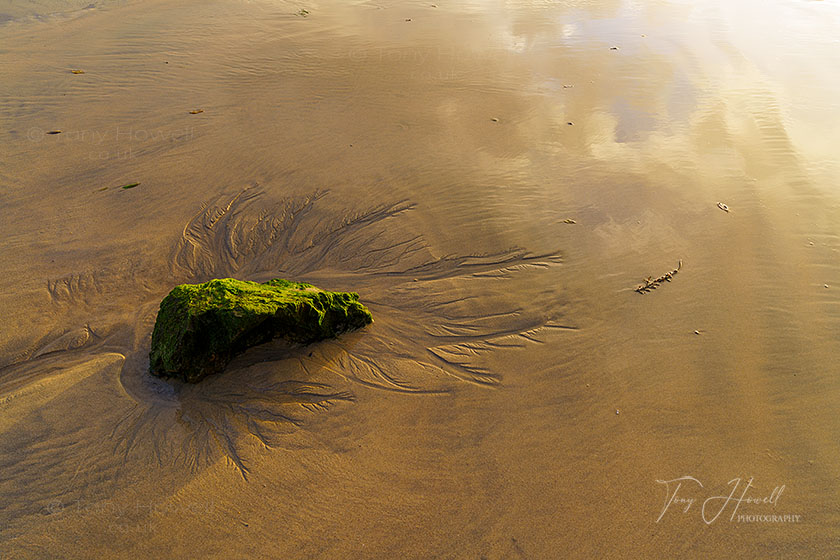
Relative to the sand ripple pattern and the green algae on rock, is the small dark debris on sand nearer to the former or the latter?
the sand ripple pattern

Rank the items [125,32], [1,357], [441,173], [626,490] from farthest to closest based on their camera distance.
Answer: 1. [125,32]
2. [441,173]
3. [1,357]
4. [626,490]

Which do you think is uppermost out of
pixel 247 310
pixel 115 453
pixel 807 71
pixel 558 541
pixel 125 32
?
pixel 125 32

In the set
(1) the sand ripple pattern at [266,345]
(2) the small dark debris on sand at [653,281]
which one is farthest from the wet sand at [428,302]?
(2) the small dark debris on sand at [653,281]

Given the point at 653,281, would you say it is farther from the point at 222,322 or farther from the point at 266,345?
the point at 222,322

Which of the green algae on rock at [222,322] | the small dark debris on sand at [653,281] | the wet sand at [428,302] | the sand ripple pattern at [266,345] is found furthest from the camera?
the small dark debris on sand at [653,281]

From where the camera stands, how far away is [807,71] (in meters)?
8.58

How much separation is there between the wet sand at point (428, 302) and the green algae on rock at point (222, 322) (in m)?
0.16

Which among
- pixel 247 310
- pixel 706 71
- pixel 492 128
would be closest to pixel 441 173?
pixel 492 128

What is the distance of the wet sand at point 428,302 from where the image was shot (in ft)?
9.38

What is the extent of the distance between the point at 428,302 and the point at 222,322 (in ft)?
5.44

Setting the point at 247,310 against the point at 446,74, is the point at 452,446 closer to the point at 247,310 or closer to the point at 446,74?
the point at 247,310

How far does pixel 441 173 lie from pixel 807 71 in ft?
24.0

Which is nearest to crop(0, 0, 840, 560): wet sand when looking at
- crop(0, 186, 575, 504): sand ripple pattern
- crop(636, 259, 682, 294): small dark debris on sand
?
crop(0, 186, 575, 504): sand ripple pattern

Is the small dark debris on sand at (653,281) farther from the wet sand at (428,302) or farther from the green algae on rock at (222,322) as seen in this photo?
the green algae on rock at (222,322)
